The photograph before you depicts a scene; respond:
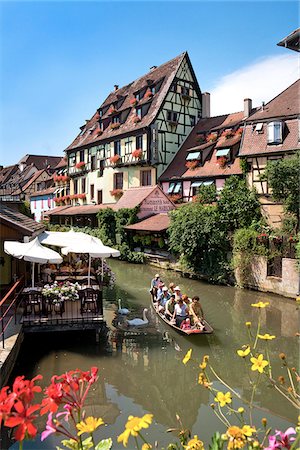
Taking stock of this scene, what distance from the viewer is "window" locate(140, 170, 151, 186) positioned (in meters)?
30.6

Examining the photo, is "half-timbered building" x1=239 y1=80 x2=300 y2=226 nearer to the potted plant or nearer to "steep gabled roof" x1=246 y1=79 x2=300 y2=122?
"steep gabled roof" x1=246 y1=79 x2=300 y2=122

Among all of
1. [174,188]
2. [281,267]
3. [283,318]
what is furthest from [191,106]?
[283,318]

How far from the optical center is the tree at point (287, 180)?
17.2 meters

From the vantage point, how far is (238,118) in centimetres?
2791

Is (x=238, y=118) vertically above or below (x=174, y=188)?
above

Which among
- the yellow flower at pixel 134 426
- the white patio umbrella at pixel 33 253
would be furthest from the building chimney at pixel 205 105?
the yellow flower at pixel 134 426

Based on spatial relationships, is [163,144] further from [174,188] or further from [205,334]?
[205,334]

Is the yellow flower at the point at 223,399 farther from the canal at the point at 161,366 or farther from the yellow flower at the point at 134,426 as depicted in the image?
the canal at the point at 161,366

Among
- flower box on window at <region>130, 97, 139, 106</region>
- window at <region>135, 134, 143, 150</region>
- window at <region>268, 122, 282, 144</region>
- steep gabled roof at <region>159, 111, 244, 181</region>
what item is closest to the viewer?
window at <region>268, 122, 282, 144</region>

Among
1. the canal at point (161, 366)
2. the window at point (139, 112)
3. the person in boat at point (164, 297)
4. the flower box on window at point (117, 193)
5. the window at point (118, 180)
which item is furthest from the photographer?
the window at point (118, 180)

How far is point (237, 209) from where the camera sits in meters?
19.6

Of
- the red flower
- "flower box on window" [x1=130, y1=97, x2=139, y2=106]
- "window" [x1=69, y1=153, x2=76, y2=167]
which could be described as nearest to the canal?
the red flower

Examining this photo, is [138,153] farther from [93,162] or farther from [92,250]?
[92,250]

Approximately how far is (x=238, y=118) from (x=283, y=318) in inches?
700
